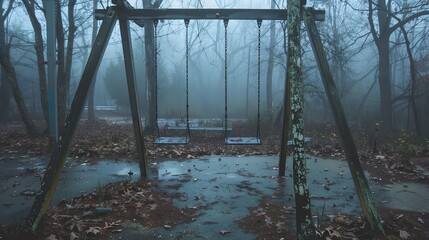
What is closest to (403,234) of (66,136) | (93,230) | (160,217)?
(160,217)

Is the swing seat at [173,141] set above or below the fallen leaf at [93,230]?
above

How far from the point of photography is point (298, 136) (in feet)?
11.8

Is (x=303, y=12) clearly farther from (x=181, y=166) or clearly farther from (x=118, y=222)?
(x=181, y=166)

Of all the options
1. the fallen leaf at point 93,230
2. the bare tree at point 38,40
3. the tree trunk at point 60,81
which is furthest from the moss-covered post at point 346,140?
the bare tree at point 38,40

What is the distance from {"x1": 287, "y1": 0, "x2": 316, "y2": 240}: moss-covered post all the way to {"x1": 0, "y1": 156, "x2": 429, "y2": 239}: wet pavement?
2.40 feet

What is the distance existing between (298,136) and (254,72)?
29578 millimetres

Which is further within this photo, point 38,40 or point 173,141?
point 38,40

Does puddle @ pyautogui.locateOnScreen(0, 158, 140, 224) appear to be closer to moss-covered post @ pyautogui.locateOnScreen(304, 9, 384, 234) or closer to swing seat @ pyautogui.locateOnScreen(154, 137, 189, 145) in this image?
swing seat @ pyautogui.locateOnScreen(154, 137, 189, 145)

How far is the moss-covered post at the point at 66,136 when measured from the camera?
12.7 ft

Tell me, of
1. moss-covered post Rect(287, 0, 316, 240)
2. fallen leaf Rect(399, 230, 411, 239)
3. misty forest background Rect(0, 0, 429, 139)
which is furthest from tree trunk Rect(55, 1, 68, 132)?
fallen leaf Rect(399, 230, 411, 239)

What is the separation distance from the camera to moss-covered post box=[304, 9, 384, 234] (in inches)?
155

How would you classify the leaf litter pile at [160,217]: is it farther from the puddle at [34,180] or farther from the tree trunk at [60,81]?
the tree trunk at [60,81]

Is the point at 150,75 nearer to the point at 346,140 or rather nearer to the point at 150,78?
the point at 150,78

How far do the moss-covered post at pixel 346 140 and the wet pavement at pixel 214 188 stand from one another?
0.74 metres
